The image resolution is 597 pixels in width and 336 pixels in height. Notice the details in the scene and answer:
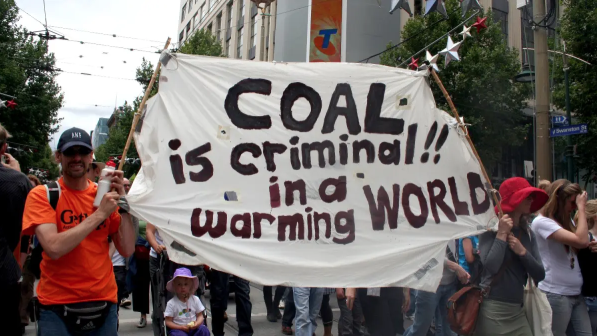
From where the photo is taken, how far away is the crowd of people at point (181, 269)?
2795 mm

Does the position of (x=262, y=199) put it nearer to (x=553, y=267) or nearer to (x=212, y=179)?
(x=212, y=179)

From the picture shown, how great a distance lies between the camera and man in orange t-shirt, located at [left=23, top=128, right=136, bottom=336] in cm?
273

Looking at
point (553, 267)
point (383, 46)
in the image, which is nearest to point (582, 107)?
point (383, 46)

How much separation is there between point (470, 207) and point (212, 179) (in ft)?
5.90

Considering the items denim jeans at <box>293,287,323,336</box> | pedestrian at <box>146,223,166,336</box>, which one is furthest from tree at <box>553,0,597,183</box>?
pedestrian at <box>146,223,166,336</box>

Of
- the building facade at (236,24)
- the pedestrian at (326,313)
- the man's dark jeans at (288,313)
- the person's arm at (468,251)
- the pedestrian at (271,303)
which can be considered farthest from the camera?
the building facade at (236,24)

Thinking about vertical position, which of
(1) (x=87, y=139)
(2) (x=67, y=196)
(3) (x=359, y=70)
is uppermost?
(3) (x=359, y=70)

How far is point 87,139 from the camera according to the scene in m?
2.94

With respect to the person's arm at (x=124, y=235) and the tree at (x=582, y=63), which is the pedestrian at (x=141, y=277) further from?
the tree at (x=582, y=63)

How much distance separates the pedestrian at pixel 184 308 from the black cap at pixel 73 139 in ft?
7.55

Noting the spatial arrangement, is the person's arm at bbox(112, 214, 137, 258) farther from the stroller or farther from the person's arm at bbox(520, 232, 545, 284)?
the person's arm at bbox(520, 232, 545, 284)

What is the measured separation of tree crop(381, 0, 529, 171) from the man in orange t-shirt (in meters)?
15.1

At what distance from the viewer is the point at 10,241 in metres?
3.19

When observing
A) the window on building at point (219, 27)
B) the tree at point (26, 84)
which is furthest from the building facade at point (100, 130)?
the tree at point (26, 84)
